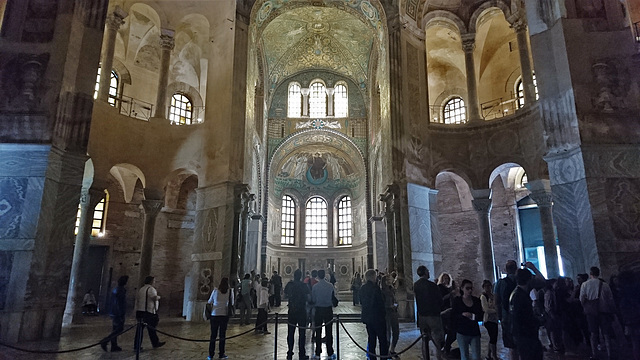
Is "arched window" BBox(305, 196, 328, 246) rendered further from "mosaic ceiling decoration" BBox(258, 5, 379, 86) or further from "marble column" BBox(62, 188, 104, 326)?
"marble column" BBox(62, 188, 104, 326)

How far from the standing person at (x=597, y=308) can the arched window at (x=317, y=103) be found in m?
21.5

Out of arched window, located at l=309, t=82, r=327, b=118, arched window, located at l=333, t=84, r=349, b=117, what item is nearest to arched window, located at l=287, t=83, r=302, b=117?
arched window, located at l=309, t=82, r=327, b=118

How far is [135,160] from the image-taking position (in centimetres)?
1546

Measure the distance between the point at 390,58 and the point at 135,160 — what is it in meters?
10.5

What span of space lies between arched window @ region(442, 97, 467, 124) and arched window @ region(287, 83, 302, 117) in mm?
9620

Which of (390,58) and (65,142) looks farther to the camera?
(390,58)

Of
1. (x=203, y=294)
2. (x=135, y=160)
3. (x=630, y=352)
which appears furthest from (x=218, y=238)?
(x=630, y=352)

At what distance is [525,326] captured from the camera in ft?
15.4

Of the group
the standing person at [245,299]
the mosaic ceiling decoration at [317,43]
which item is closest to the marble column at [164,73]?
the mosaic ceiling decoration at [317,43]

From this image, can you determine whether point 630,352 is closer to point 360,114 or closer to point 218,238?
point 218,238

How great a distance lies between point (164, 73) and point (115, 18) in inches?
101

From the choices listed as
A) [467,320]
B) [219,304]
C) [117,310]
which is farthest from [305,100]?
[467,320]

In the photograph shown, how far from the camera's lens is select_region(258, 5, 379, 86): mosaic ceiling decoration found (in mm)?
22828

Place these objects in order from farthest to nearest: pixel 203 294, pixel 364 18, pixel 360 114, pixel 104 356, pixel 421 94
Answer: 1. pixel 360 114
2. pixel 364 18
3. pixel 421 94
4. pixel 203 294
5. pixel 104 356
